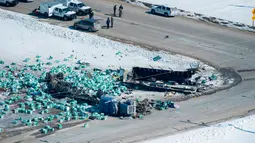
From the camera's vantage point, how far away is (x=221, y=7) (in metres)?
60.0

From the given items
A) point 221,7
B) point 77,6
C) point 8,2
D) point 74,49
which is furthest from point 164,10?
point 8,2

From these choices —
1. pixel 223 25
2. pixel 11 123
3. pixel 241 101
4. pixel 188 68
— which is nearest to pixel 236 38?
pixel 223 25

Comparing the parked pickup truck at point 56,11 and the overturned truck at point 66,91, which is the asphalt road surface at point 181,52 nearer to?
the parked pickup truck at point 56,11

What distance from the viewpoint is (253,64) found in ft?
148

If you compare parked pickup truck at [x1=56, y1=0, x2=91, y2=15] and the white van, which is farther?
the white van

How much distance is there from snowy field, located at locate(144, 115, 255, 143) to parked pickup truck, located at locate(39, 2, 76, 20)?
22319 millimetres

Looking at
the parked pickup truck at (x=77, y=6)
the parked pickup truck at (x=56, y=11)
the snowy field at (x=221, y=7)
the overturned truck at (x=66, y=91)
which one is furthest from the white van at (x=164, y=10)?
the overturned truck at (x=66, y=91)

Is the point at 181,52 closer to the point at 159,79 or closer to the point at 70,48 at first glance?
the point at 159,79

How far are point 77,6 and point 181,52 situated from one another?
12.2m

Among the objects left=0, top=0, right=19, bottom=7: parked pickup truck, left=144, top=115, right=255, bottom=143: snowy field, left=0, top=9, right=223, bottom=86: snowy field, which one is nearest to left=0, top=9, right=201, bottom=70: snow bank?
left=0, top=9, right=223, bottom=86: snowy field

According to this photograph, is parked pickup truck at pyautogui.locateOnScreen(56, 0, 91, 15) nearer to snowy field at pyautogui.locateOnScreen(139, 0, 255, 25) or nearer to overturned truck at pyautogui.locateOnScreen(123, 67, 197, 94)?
snowy field at pyautogui.locateOnScreen(139, 0, 255, 25)

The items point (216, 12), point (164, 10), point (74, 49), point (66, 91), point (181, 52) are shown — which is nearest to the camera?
point (66, 91)

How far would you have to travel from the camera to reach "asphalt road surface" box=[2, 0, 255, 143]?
32688 mm

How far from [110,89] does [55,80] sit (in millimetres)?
3505
